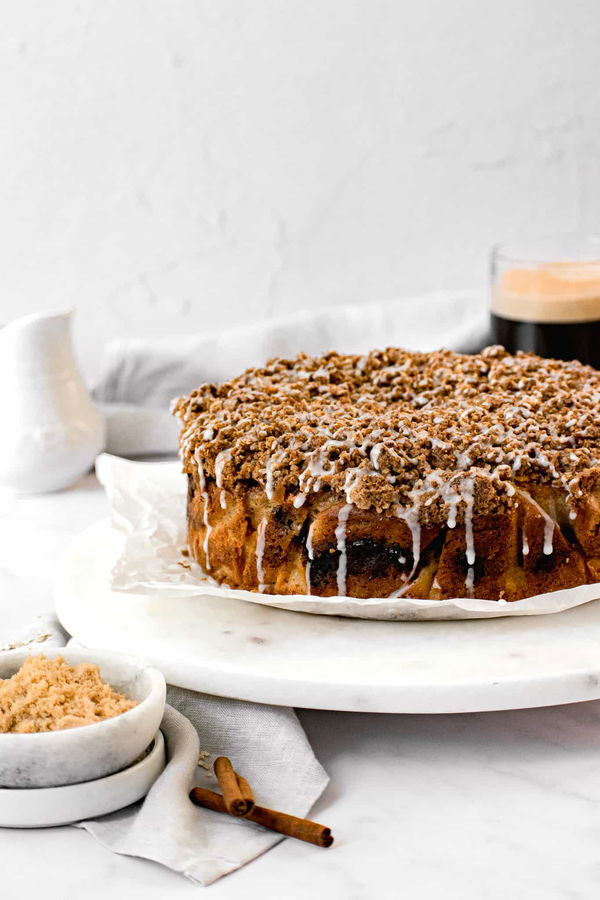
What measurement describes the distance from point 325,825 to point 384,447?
1.61ft

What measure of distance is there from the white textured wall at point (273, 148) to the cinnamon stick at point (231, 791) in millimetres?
1983

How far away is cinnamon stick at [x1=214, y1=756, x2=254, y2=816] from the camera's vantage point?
110 cm

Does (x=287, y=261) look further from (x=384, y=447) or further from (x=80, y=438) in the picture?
(x=384, y=447)

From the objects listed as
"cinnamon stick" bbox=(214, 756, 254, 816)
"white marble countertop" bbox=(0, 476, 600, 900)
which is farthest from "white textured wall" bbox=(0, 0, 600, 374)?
"cinnamon stick" bbox=(214, 756, 254, 816)

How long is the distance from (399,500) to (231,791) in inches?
17.3

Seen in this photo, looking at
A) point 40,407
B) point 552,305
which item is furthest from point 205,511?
point 552,305

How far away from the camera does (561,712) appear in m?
1.35

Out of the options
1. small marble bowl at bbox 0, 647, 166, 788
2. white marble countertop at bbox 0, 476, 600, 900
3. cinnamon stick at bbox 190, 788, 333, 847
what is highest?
small marble bowl at bbox 0, 647, 166, 788

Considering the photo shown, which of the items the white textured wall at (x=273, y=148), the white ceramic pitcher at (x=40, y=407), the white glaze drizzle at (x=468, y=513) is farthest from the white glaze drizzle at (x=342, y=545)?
the white textured wall at (x=273, y=148)

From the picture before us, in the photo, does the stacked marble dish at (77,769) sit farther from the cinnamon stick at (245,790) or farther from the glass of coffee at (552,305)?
the glass of coffee at (552,305)

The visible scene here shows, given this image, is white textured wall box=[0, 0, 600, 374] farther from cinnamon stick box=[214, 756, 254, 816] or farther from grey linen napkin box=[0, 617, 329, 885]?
cinnamon stick box=[214, 756, 254, 816]

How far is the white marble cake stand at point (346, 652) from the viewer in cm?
123

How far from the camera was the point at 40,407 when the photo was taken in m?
2.24

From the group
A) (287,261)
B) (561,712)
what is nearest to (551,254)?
(287,261)
